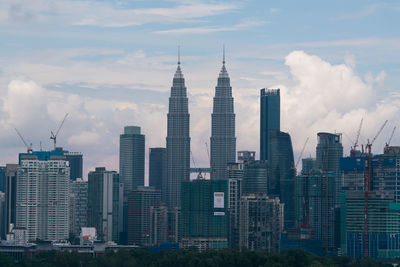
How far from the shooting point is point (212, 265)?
200 meters

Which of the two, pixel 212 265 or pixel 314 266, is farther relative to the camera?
pixel 212 265

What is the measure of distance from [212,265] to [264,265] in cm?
1243

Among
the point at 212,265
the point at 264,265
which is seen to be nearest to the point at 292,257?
the point at 264,265

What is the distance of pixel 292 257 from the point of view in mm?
191125

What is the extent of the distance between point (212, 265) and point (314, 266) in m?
24.2

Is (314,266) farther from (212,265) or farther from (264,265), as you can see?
(212,265)

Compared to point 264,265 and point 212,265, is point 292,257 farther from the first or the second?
point 212,265

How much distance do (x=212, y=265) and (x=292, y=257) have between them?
18214mm

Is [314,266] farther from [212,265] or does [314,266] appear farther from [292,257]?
[212,265]

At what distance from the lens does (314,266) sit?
18550 centimetres

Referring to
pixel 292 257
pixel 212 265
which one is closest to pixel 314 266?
pixel 292 257

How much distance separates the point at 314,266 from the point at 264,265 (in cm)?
1183

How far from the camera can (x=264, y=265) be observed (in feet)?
633
